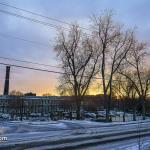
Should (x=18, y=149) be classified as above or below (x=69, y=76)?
below

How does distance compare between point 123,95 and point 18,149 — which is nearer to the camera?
point 18,149

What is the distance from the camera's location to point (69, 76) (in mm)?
62000

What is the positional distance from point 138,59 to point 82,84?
50.7 feet

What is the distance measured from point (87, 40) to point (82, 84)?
767 centimetres

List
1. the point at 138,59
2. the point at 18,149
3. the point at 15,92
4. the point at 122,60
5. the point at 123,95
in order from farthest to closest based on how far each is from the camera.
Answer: the point at 15,92 < the point at 123,95 < the point at 138,59 < the point at 122,60 < the point at 18,149

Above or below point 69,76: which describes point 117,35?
above

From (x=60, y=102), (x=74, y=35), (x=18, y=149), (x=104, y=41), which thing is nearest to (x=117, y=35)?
(x=104, y=41)

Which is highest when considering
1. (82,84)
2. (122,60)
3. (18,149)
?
(122,60)

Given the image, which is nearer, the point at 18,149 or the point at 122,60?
the point at 18,149

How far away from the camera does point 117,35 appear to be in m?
61.1

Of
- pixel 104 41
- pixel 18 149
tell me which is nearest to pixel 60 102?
pixel 104 41

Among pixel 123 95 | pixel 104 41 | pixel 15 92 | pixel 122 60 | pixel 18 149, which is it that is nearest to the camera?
pixel 18 149

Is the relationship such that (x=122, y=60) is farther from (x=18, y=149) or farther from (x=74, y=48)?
(x=18, y=149)

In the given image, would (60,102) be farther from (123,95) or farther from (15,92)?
(123,95)
